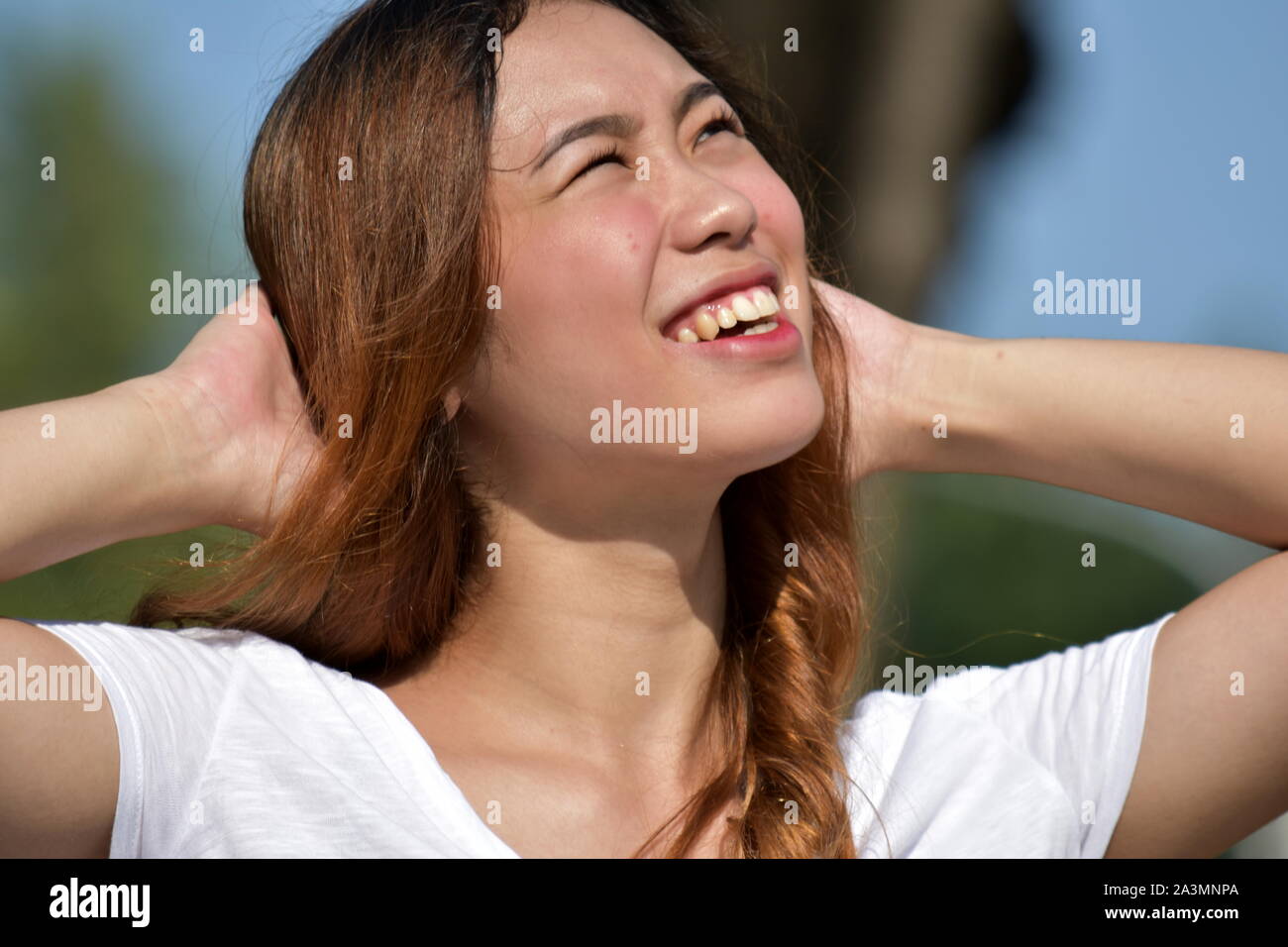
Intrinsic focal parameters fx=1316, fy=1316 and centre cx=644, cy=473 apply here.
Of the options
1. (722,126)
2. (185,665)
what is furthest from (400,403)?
(722,126)

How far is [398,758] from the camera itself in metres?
2.15

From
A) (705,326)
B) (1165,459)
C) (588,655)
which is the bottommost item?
(588,655)

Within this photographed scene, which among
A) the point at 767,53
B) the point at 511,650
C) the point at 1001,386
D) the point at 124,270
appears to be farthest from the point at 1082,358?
the point at 124,270

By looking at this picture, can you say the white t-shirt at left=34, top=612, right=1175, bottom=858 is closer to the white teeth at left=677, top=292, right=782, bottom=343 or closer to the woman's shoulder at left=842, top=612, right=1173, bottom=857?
the woman's shoulder at left=842, top=612, right=1173, bottom=857

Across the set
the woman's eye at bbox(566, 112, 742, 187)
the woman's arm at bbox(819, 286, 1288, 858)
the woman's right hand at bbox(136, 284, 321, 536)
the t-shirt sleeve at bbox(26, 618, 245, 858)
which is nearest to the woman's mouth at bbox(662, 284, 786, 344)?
the woman's eye at bbox(566, 112, 742, 187)

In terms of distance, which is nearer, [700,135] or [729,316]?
[729,316]

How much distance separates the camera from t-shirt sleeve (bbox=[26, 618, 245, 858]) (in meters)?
1.93

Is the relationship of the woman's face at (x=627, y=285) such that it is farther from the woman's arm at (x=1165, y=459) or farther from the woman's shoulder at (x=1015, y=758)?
the woman's shoulder at (x=1015, y=758)

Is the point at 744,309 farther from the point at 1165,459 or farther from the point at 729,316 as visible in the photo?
the point at 1165,459

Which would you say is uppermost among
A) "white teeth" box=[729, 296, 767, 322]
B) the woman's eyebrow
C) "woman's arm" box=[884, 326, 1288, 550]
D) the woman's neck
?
the woman's eyebrow

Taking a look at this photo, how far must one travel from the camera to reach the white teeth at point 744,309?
2.23 meters

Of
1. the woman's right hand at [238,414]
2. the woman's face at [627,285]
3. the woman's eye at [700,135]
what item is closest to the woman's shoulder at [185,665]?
the woman's right hand at [238,414]

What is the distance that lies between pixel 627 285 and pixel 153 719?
3.28 feet

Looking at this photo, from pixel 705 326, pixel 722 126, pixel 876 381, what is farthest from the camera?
pixel 876 381
